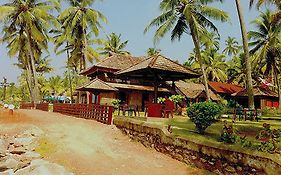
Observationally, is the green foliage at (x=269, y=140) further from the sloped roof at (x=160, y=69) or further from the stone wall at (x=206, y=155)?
the sloped roof at (x=160, y=69)

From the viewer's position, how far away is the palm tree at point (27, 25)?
1146 inches

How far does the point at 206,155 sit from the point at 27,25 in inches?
1054

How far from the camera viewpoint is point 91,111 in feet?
54.1

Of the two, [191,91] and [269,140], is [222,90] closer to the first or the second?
[191,91]

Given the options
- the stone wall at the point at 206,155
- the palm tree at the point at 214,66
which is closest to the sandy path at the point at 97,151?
the stone wall at the point at 206,155

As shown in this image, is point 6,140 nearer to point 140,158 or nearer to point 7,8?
point 140,158

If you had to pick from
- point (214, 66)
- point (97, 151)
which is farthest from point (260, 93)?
point (97, 151)

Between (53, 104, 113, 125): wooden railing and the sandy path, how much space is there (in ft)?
2.44

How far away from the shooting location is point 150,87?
28031 mm

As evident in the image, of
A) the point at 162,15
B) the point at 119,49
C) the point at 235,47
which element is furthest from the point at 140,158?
the point at 235,47

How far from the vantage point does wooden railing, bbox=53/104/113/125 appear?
14.4 meters

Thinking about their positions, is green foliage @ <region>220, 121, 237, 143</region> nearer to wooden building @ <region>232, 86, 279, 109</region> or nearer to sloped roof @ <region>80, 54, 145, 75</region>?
sloped roof @ <region>80, 54, 145, 75</region>

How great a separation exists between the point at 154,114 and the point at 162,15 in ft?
35.8

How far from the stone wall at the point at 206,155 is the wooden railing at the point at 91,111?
10.5 ft
